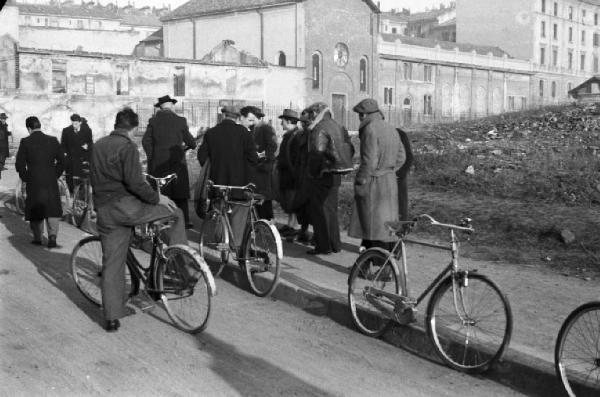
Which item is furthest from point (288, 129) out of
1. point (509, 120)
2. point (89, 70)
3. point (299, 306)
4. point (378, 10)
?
point (378, 10)

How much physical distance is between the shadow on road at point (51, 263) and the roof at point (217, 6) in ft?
139

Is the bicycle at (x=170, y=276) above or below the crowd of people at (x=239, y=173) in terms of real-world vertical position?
below

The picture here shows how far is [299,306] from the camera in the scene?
768 centimetres

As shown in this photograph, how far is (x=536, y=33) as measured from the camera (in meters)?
81.2

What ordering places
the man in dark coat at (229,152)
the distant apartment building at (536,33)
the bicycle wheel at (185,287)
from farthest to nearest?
the distant apartment building at (536,33), the man in dark coat at (229,152), the bicycle wheel at (185,287)

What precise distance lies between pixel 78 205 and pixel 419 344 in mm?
8378

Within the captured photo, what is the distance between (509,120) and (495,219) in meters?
12.7

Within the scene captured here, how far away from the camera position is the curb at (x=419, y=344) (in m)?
5.25

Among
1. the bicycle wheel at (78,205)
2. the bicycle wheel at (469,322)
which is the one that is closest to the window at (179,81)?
the bicycle wheel at (78,205)

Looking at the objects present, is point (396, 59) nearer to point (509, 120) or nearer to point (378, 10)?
point (378, 10)

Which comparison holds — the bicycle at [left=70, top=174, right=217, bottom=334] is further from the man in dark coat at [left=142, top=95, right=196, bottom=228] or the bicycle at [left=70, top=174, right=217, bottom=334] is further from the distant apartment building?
the distant apartment building

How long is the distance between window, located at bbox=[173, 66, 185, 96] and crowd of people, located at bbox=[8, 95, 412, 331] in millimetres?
31110

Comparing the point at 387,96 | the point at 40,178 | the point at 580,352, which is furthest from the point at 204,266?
the point at 387,96

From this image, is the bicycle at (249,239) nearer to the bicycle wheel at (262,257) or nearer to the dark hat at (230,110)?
the bicycle wheel at (262,257)
